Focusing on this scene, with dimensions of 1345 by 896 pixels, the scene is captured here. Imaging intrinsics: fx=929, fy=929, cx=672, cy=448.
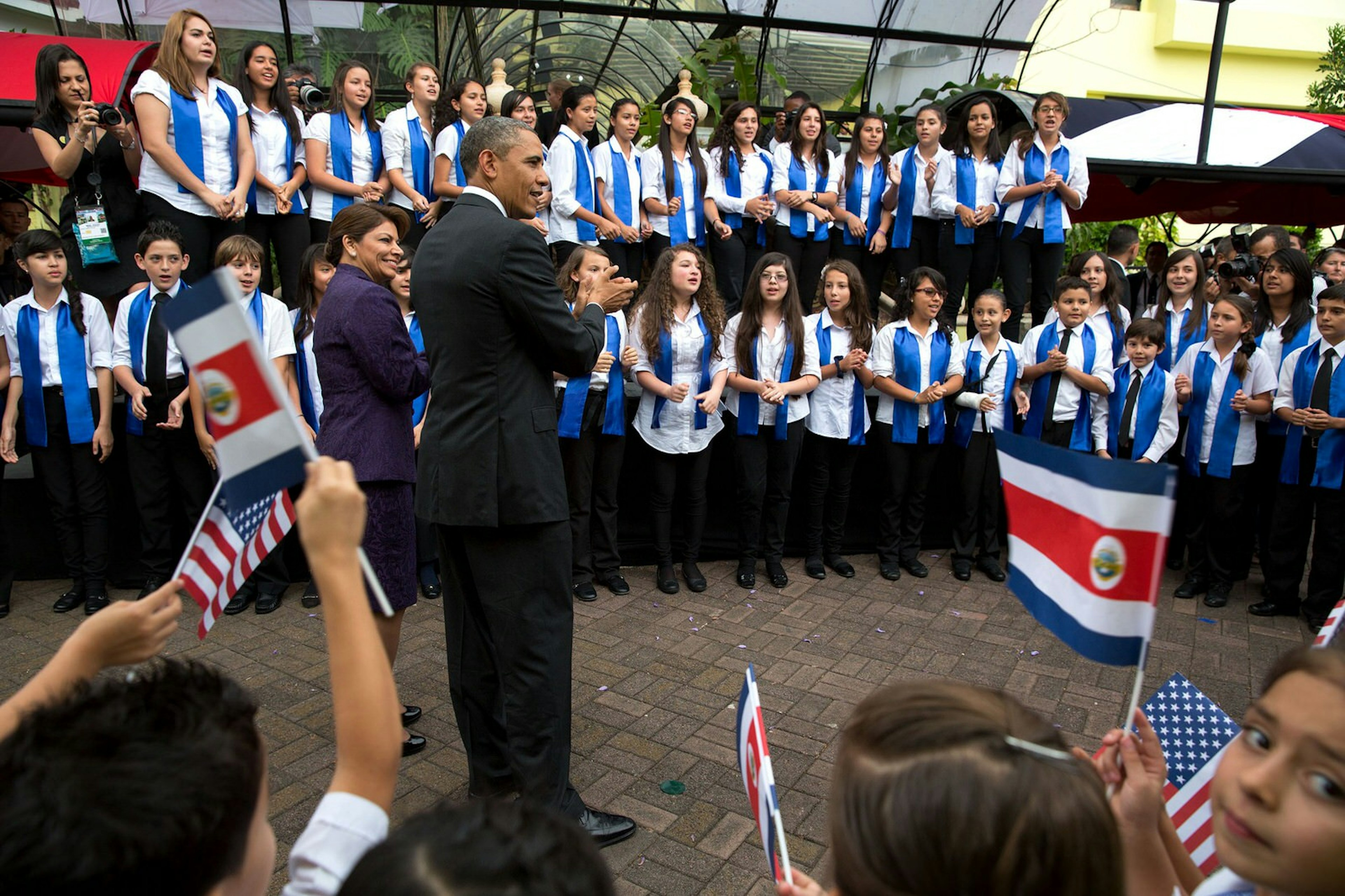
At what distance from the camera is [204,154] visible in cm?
575

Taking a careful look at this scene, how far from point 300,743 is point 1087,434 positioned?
17.5ft

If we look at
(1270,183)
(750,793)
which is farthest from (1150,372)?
(750,793)

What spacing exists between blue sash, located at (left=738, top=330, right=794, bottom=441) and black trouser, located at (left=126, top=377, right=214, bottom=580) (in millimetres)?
3247

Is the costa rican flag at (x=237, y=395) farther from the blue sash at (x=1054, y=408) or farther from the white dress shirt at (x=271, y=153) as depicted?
the blue sash at (x=1054, y=408)

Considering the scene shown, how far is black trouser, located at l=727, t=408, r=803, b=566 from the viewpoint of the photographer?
609cm

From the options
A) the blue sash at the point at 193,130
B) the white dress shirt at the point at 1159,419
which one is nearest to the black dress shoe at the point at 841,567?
the white dress shirt at the point at 1159,419

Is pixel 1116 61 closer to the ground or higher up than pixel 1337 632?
higher up

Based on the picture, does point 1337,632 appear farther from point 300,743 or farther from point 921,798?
point 300,743

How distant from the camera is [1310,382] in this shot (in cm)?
585

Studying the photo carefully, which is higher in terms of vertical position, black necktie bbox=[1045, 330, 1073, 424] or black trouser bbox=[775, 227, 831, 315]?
black trouser bbox=[775, 227, 831, 315]

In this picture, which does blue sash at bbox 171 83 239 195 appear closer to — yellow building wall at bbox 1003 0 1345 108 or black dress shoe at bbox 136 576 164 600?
black dress shoe at bbox 136 576 164 600

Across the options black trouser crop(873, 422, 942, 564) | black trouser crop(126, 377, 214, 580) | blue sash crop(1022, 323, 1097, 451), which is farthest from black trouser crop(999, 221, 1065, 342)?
black trouser crop(126, 377, 214, 580)

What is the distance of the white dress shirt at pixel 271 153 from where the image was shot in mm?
6055

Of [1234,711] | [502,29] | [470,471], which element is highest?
[502,29]
